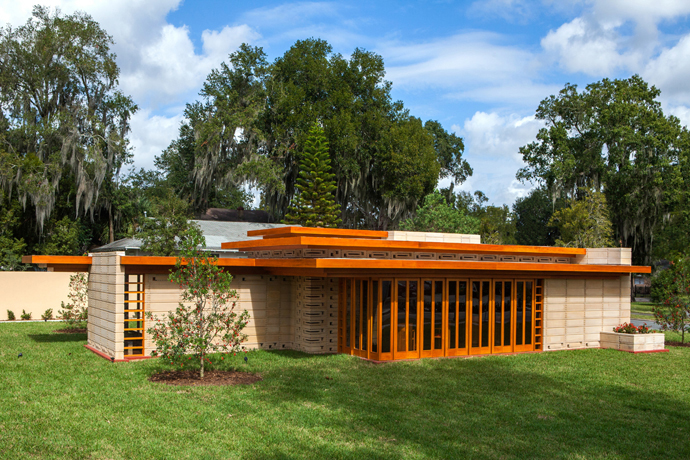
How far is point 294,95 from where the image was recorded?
3291 cm

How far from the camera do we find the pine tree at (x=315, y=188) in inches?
1193

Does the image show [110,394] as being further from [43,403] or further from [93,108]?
[93,108]

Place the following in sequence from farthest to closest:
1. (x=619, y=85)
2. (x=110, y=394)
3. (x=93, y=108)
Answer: (x=619, y=85), (x=93, y=108), (x=110, y=394)

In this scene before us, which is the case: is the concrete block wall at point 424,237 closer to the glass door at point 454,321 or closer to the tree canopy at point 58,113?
the glass door at point 454,321

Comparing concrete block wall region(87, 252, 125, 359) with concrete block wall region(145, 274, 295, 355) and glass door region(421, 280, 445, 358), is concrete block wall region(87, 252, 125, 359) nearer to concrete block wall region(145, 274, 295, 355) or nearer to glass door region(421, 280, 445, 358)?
concrete block wall region(145, 274, 295, 355)

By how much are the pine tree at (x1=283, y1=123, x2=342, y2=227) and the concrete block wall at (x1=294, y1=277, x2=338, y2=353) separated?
1715cm

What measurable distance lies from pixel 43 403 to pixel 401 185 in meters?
27.0

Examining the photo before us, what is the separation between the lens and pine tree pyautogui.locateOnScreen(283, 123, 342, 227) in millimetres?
30312

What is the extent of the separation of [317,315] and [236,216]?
27.9 metres

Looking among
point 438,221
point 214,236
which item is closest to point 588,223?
point 438,221

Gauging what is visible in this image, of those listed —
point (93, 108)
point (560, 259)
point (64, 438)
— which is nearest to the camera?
point (64, 438)

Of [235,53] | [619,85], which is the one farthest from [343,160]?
[619,85]

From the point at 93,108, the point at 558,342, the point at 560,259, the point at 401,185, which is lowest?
the point at 558,342

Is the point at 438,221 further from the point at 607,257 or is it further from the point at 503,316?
the point at 503,316
